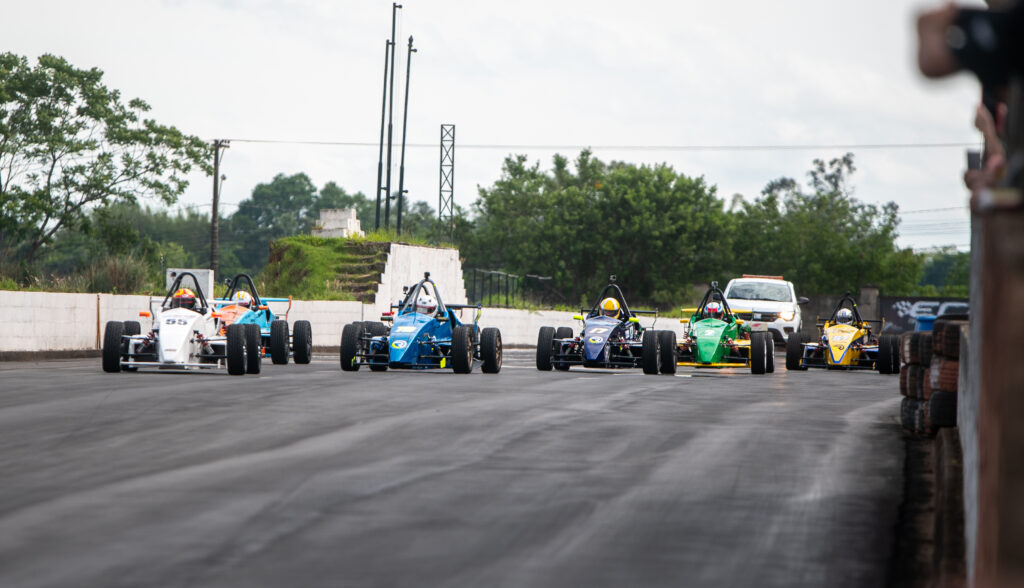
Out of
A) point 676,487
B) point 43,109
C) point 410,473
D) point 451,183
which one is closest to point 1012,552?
point 676,487

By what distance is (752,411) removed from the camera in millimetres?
12227

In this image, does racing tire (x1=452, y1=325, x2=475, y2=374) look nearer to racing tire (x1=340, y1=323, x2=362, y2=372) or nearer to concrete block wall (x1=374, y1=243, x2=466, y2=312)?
racing tire (x1=340, y1=323, x2=362, y2=372)

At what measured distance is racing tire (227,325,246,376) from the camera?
666 inches

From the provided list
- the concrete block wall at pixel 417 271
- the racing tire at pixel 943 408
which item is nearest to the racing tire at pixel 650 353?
the racing tire at pixel 943 408

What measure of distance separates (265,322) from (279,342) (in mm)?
1239

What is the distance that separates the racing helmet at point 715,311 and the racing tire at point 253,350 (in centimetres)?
829

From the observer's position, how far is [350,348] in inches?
746

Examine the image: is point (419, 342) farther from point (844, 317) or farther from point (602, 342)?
point (844, 317)

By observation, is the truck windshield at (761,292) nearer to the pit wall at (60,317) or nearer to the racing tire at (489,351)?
the racing tire at (489,351)

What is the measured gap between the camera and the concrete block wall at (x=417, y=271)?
4016 cm

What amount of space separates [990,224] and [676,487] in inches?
181

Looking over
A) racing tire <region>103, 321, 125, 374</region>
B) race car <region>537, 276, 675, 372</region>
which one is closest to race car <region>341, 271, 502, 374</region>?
race car <region>537, 276, 675, 372</region>

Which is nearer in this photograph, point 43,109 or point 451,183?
point 43,109

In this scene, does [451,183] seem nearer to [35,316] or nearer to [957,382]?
[35,316]
